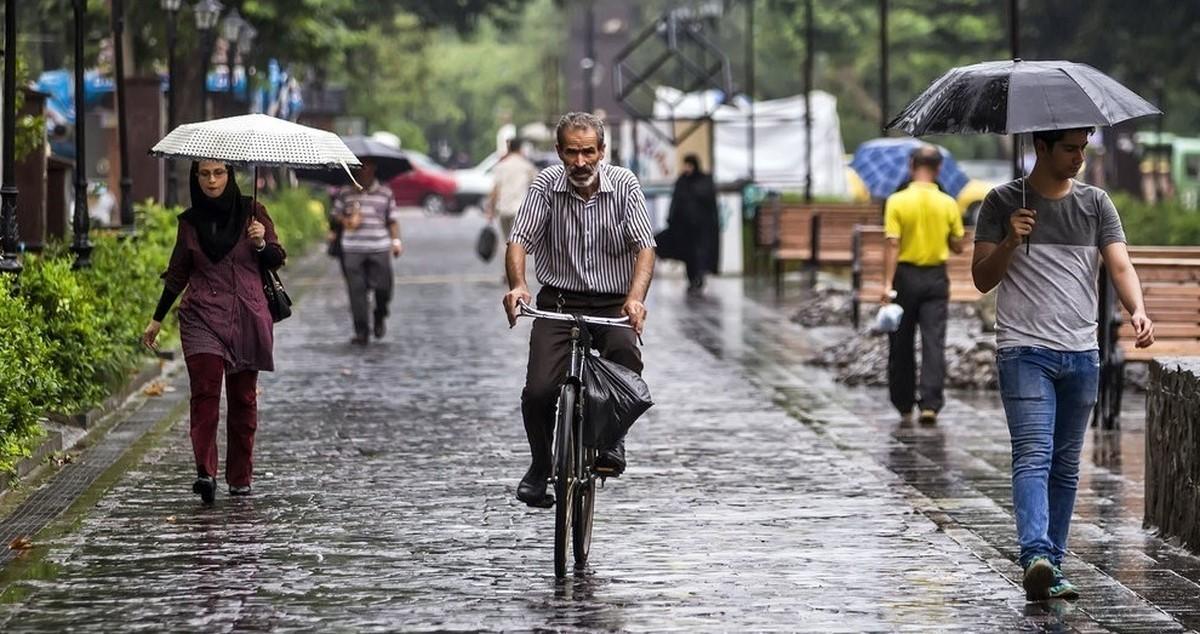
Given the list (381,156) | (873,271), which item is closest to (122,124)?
(381,156)

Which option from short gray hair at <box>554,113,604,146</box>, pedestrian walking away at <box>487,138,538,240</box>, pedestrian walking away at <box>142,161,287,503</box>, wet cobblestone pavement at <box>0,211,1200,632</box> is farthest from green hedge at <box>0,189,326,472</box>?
pedestrian walking away at <box>487,138,538,240</box>

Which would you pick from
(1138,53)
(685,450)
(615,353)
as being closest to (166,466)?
(685,450)

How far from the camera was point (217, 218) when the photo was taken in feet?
→ 34.2

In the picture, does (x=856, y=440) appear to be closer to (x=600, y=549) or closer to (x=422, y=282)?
(x=600, y=549)

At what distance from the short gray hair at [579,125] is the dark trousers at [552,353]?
22.7 inches

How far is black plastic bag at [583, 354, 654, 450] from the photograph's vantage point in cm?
849

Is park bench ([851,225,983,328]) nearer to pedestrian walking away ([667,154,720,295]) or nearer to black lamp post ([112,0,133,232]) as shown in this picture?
pedestrian walking away ([667,154,720,295])

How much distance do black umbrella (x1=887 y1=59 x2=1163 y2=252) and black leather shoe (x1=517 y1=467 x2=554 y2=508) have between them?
1800 mm

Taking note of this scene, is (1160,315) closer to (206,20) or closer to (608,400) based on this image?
(608,400)

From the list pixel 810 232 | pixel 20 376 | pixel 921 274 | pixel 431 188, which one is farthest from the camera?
pixel 431 188

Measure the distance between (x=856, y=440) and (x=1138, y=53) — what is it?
86.3ft

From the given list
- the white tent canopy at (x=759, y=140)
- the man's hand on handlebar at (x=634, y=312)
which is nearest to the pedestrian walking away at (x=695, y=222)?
the white tent canopy at (x=759, y=140)

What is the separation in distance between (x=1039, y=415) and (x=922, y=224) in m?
5.81

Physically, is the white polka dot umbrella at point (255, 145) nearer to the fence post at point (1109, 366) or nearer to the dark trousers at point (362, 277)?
the fence post at point (1109, 366)
